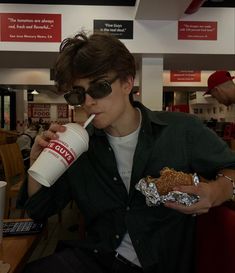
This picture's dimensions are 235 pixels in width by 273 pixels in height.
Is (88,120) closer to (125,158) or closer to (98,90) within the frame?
(98,90)

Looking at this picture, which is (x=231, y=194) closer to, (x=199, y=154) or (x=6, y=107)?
(x=199, y=154)

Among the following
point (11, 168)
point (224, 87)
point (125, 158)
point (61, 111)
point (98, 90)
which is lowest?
point (11, 168)

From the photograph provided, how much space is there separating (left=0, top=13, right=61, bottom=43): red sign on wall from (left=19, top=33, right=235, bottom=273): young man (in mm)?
3200

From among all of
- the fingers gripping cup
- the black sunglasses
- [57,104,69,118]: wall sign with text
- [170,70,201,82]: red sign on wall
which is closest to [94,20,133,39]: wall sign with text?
the black sunglasses

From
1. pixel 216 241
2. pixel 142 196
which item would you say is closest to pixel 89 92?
pixel 142 196

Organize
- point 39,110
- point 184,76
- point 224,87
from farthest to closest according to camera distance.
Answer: point 39,110, point 184,76, point 224,87

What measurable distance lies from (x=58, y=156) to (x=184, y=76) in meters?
8.78

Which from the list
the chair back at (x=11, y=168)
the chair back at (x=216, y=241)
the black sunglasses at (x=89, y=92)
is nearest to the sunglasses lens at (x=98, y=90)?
the black sunglasses at (x=89, y=92)

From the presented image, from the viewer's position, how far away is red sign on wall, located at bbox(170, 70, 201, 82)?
933 centimetres

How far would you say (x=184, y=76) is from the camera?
30.9 ft

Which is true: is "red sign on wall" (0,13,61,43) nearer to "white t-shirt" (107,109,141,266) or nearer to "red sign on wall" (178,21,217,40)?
"red sign on wall" (178,21,217,40)

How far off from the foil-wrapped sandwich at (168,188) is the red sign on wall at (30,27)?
3.61 meters

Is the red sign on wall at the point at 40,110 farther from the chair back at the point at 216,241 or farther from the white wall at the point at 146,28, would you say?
the chair back at the point at 216,241

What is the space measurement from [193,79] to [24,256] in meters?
8.88
